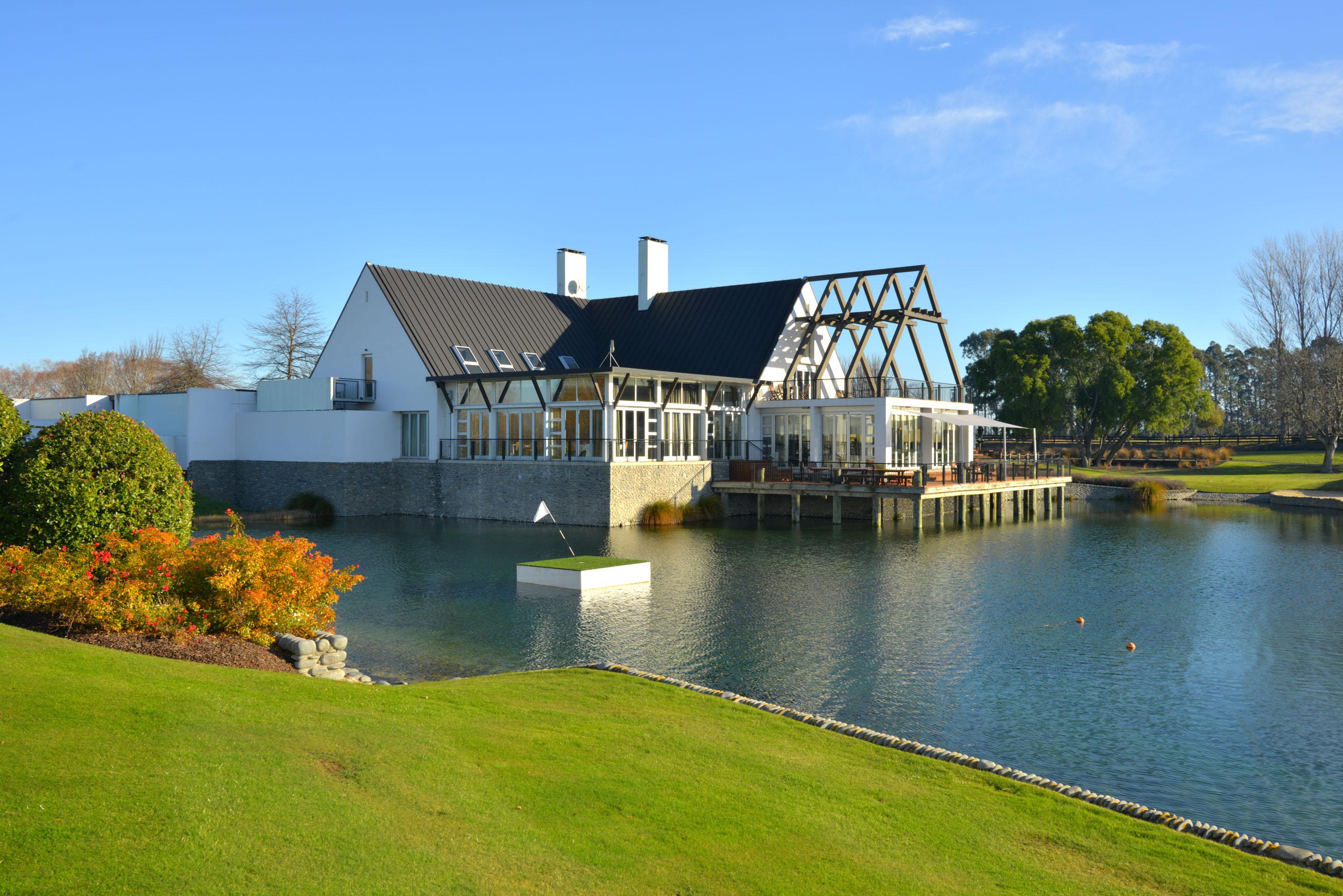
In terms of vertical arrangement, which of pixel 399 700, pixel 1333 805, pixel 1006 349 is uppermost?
pixel 1006 349

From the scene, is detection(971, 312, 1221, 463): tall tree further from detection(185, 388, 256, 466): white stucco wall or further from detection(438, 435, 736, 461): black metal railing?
detection(185, 388, 256, 466): white stucco wall

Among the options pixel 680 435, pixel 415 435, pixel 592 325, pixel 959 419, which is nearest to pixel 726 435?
pixel 680 435

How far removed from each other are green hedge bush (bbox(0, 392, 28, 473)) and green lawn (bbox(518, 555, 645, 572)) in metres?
8.30

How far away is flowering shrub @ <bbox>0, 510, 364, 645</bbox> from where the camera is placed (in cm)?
965

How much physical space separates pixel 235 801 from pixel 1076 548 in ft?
74.0

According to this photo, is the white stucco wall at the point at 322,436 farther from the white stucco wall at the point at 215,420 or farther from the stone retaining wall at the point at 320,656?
the stone retaining wall at the point at 320,656

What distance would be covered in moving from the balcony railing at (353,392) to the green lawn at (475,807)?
88.7 feet

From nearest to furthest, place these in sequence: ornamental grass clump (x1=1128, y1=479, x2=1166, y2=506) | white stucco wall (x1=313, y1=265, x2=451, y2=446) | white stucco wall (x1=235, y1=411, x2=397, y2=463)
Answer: white stucco wall (x1=235, y1=411, x2=397, y2=463)
white stucco wall (x1=313, y1=265, x2=451, y2=446)
ornamental grass clump (x1=1128, y1=479, x2=1166, y2=506)

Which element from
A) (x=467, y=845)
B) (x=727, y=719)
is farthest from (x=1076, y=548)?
(x=467, y=845)

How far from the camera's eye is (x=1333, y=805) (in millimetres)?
7508

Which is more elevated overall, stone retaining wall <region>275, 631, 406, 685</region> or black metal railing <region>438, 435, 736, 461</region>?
black metal railing <region>438, 435, 736, 461</region>

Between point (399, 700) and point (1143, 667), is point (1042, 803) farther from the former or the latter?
point (1143, 667)

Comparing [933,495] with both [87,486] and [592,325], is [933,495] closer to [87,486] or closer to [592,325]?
[592,325]

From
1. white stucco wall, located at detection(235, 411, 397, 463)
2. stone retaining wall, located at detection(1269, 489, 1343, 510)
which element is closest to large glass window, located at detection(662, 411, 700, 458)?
white stucco wall, located at detection(235, 411, 397, 463)
